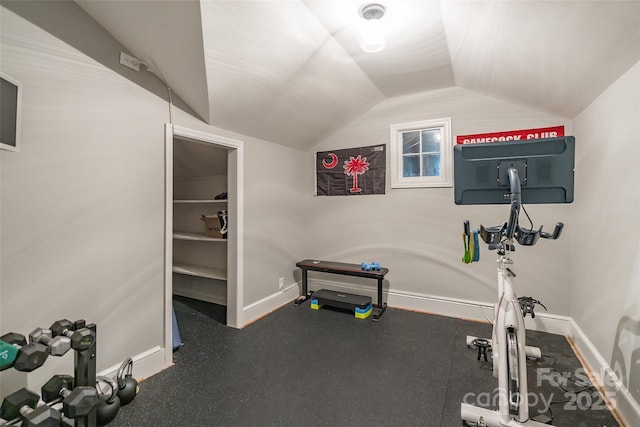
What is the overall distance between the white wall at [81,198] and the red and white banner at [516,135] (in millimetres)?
2766

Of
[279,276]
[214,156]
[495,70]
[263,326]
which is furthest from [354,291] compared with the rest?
[495,70]

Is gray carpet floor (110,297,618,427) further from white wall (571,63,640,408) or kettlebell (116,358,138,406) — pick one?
white wall (571,63,640,408)

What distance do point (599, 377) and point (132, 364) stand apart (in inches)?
125

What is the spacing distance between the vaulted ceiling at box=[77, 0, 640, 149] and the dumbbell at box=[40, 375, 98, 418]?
1999 millimetres

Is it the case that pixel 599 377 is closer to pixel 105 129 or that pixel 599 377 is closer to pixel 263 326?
pixel 263 326

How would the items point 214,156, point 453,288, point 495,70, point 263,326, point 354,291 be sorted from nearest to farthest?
point 495,70
point 263,326
point 453,288
point 214,156
point 354,291

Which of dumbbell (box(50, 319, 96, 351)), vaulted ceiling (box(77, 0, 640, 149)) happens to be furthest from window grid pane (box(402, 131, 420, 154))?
dumbbell (box(50, 319, 96, 351))

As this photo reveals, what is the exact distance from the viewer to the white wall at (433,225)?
2.73 meters

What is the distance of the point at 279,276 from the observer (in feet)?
11.4

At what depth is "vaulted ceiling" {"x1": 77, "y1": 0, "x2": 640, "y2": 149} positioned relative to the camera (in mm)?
1576

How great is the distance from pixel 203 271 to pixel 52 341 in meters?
2.12

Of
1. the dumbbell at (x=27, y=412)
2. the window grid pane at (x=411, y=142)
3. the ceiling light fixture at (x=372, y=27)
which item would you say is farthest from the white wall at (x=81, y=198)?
the window grid pane at (x=411, y=142)

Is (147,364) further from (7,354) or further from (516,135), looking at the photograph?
(516,135)

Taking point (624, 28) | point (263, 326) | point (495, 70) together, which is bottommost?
point (263, 326)
